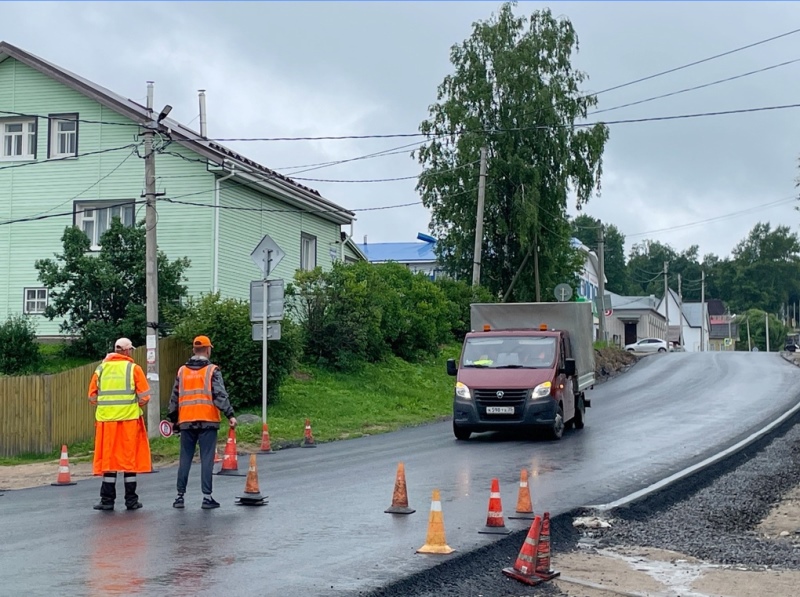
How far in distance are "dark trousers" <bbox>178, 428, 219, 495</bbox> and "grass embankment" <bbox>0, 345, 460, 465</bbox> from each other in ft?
25.0

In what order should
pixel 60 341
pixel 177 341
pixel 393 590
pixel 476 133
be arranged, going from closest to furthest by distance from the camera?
pixel 393 590 → pixel 177 341 → pixel 60 341 → pixel 476 133

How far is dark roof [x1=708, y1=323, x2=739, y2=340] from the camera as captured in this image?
145m

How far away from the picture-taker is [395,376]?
105ft

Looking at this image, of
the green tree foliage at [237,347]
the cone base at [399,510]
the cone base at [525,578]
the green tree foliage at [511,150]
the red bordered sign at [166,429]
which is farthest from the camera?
the green tree foliage at [511,150]

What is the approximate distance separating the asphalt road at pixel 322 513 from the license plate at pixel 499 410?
557mm

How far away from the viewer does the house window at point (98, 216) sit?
32062 mm

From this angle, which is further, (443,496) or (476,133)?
(476,133)

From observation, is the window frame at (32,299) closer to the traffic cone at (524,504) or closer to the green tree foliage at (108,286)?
the green tree foliage at (108,286)

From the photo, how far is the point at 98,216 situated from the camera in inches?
1277

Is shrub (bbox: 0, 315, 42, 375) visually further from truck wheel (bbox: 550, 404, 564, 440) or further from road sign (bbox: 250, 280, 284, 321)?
truck wheel (bbox: 550, 404, 564, 440)

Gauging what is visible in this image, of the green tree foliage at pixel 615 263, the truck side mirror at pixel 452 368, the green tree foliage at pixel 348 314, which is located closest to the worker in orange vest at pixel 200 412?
the truck side mirror at pixel 452 368

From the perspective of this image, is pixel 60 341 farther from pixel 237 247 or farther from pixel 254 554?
pixel 254 554

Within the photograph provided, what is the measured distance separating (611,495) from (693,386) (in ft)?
76.3

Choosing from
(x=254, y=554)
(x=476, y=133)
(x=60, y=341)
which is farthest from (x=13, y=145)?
(x=254, y=554)
